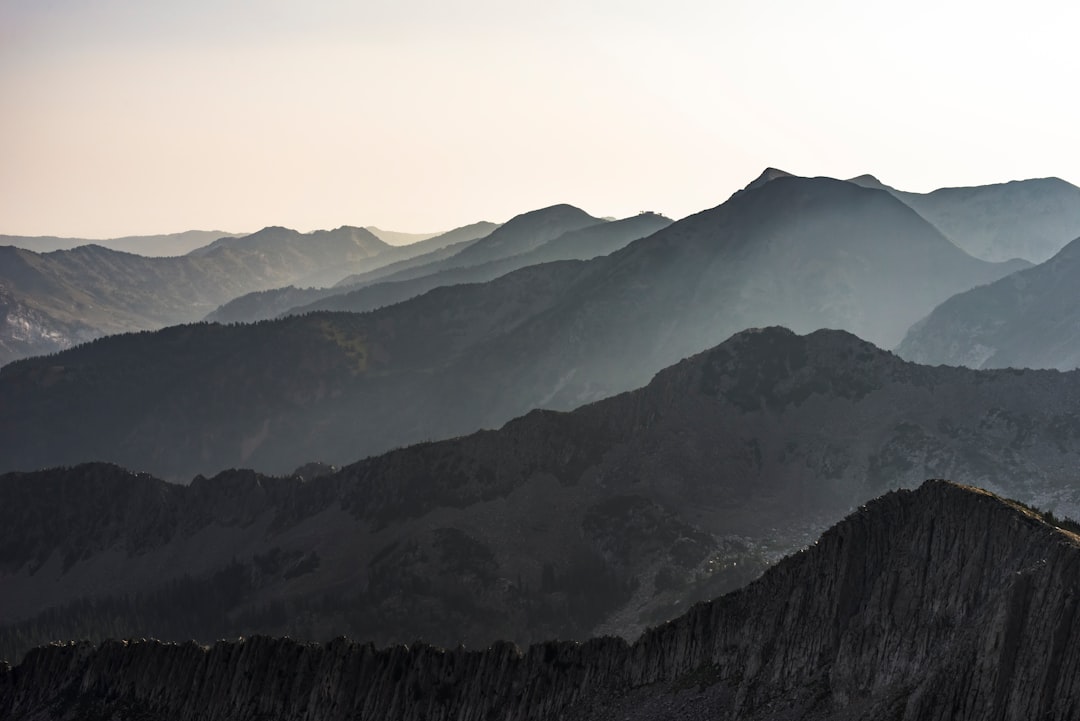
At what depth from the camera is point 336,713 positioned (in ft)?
293

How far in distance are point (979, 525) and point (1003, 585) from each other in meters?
6.20

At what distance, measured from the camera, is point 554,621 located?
620 ft

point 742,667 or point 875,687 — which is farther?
point 742,667

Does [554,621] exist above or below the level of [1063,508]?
below

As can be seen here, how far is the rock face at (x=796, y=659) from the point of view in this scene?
6438cm

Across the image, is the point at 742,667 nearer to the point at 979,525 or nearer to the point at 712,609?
the point at 712,609

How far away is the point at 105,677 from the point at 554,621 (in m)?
97.7

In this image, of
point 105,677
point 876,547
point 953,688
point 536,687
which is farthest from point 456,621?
point 953,688

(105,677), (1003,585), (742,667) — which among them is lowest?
(105,677)

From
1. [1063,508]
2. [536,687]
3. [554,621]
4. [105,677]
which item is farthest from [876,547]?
[1063,508]

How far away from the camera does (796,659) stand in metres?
76.3

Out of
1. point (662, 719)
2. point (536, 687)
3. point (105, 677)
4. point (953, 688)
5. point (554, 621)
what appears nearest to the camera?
point (953, 688)

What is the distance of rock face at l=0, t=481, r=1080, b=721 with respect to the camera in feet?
211

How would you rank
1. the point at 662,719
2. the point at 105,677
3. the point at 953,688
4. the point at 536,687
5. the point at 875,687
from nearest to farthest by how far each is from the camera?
the point at 953,688, the point at 875,687, the point at 662,719, the point at 536,687, the point at 105,677
